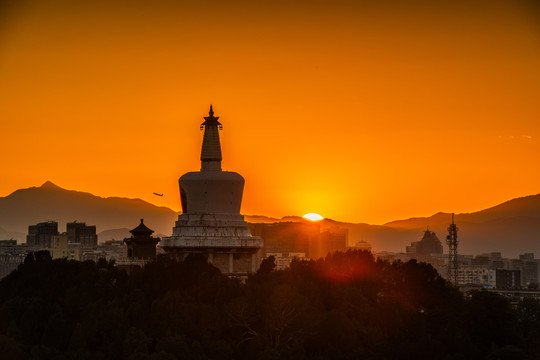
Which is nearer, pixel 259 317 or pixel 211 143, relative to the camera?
pixel 259 317

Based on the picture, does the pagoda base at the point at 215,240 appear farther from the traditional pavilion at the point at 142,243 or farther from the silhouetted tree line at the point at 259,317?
the traditional pavilion at the point at 142,243

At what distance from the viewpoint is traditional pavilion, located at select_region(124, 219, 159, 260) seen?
8775 centimetres

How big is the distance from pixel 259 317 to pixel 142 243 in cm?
2430

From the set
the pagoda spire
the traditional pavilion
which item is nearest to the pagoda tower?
the pagoda spire

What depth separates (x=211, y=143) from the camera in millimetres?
76938

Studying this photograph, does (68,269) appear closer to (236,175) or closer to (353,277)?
(236,175)

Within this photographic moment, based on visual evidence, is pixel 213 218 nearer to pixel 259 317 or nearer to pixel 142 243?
pixel 259 317

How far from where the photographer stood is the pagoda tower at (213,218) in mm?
76000

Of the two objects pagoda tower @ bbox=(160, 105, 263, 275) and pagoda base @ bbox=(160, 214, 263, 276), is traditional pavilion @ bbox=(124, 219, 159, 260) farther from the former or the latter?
pagoda base @ bbox=(160, 214, 263, 276)

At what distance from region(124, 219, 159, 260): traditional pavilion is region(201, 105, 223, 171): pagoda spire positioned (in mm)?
11618

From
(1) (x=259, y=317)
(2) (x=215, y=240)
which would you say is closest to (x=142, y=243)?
(2) (x=215, y=240)

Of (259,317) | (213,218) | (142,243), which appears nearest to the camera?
(259,317)

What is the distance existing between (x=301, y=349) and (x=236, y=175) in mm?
18219

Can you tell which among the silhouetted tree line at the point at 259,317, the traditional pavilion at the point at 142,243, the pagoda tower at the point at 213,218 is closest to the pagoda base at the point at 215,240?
the pagoda tower at the point at 213,218
